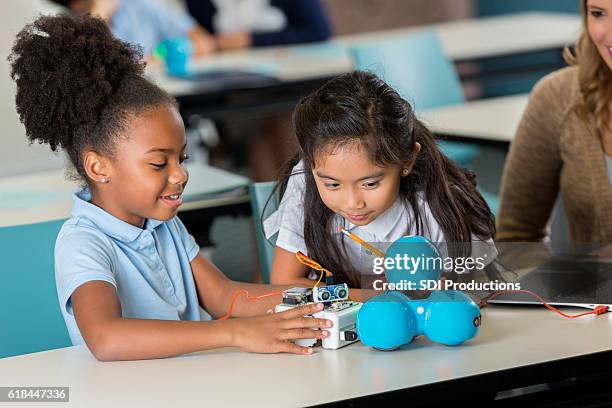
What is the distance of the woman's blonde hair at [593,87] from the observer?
2164mm

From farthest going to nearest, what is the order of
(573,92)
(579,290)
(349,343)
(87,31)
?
1. (573,92)
2. (87,31)
3. (579,290)
4. (349,343)

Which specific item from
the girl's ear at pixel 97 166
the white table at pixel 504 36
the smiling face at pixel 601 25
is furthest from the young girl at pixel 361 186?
the white table at pixel 504 36

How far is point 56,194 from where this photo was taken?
223 cm

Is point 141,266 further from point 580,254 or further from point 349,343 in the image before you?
point 580,254

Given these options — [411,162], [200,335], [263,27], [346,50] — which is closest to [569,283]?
[411,162]

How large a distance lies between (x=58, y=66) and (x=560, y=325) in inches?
33.5

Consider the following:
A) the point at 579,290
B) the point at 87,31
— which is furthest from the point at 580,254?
the point at 87,31

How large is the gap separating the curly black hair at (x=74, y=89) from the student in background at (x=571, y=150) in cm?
97

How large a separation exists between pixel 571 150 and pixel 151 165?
40.8 inches

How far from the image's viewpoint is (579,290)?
1523mm

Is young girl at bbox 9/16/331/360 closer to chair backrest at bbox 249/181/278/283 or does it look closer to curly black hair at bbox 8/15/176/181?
curly black hair at bbox 8/15/176/181

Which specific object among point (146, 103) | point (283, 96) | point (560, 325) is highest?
point (283, 96)

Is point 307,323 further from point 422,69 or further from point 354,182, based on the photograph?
point 422,69

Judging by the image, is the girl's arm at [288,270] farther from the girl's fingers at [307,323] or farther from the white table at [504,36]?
the white table at [504,36]
